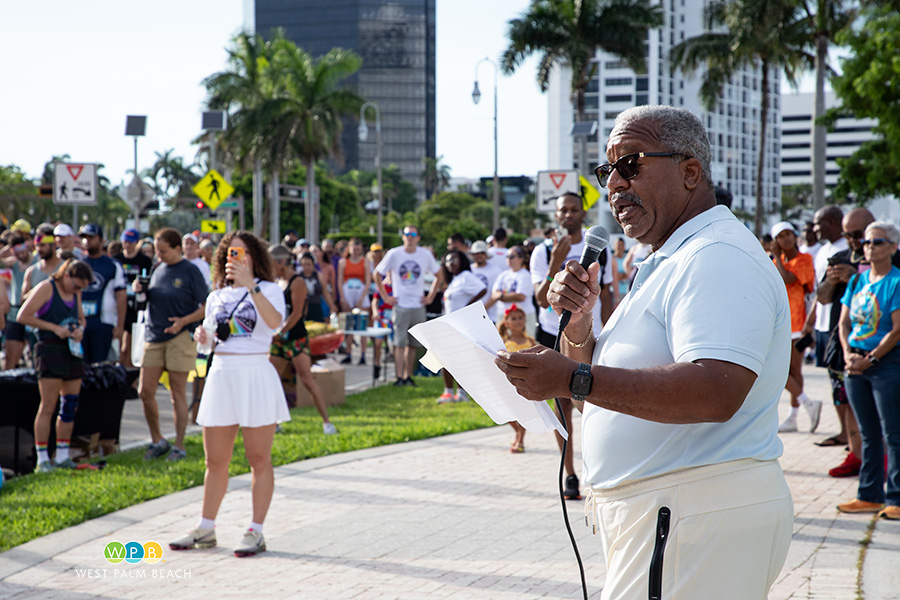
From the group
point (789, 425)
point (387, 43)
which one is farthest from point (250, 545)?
point (387, 43)

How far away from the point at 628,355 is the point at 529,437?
7672mm

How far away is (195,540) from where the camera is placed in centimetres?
592

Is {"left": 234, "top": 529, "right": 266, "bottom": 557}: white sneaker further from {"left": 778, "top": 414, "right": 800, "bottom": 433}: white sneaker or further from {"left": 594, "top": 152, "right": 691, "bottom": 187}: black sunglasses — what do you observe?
{"left": 778, "top": 414, "right": 800, "bottom": 433}: white sneaker

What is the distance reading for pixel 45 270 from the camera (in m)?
10.5

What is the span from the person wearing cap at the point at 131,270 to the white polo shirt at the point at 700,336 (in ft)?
36.5

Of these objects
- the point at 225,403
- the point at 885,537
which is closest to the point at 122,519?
the point at 225,403

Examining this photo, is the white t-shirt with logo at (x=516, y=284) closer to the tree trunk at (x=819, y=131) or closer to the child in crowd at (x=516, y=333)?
the child in crowd at (x=516, y=333)

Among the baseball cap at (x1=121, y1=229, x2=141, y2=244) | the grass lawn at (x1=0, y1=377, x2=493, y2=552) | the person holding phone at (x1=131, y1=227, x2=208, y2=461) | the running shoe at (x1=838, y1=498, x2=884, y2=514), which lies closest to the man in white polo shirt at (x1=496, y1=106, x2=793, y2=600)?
the running shoe at (x1=838, y1=498, x2=884, y2=514)

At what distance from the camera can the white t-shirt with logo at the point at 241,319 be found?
610 centimetres

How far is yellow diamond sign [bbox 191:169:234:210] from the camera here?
20.5 metres

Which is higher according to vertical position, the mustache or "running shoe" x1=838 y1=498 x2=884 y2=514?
the mustache

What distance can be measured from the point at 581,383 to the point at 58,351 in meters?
7.07

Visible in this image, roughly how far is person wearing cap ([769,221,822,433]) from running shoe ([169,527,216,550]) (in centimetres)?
624

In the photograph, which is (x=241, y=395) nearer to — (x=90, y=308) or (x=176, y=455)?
(x=176, y=455)
